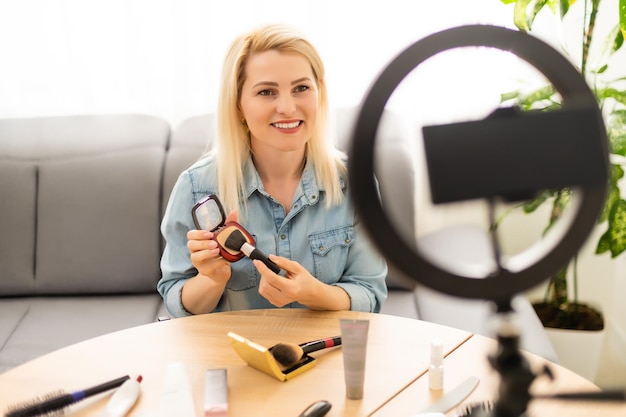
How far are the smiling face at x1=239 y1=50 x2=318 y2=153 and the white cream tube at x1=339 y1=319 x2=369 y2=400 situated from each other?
1.80ft

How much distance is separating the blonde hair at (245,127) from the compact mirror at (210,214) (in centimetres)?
21

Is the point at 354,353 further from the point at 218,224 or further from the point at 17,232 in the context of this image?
the point at 17,232

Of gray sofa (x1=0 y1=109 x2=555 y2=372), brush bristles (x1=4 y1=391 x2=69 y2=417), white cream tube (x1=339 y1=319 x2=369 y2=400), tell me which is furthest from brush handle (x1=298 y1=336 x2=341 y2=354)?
gray sofa (x1=0 y1=109 x2=555 y2=372)

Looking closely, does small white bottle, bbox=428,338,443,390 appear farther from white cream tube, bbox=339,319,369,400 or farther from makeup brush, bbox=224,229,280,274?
makeup brush, bbox=224,229,280,274

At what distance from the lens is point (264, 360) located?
2.80 ft

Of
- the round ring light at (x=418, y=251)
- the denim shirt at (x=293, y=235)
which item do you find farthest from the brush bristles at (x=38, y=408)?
the round ring light at (x=418, y=251)

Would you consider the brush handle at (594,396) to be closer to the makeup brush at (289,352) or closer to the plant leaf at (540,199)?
the plant leaf at (540,199)

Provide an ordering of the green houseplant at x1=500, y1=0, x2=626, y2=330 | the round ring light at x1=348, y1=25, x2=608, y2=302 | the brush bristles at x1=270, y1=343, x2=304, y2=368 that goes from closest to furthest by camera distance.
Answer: the round ring light at x1=348, y1=25, x2=608, y2=302
the brush bristles at x1=270, y1=343, x2=304, y2=368
the green houseplant at x1=500, y1=0, x2=626, y2=330

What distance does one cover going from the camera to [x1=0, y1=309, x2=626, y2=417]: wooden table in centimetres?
81

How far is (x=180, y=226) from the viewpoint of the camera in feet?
4.17

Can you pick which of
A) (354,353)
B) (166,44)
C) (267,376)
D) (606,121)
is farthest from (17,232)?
(606,121)

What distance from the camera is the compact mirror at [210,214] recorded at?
105 cm

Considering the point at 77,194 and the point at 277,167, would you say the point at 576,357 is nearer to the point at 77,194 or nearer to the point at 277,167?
the point at 277,167

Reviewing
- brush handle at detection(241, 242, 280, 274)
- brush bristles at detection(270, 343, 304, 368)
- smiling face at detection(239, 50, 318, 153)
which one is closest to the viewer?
Answer: brush bristles at detection(270, 343, 304, 368)
